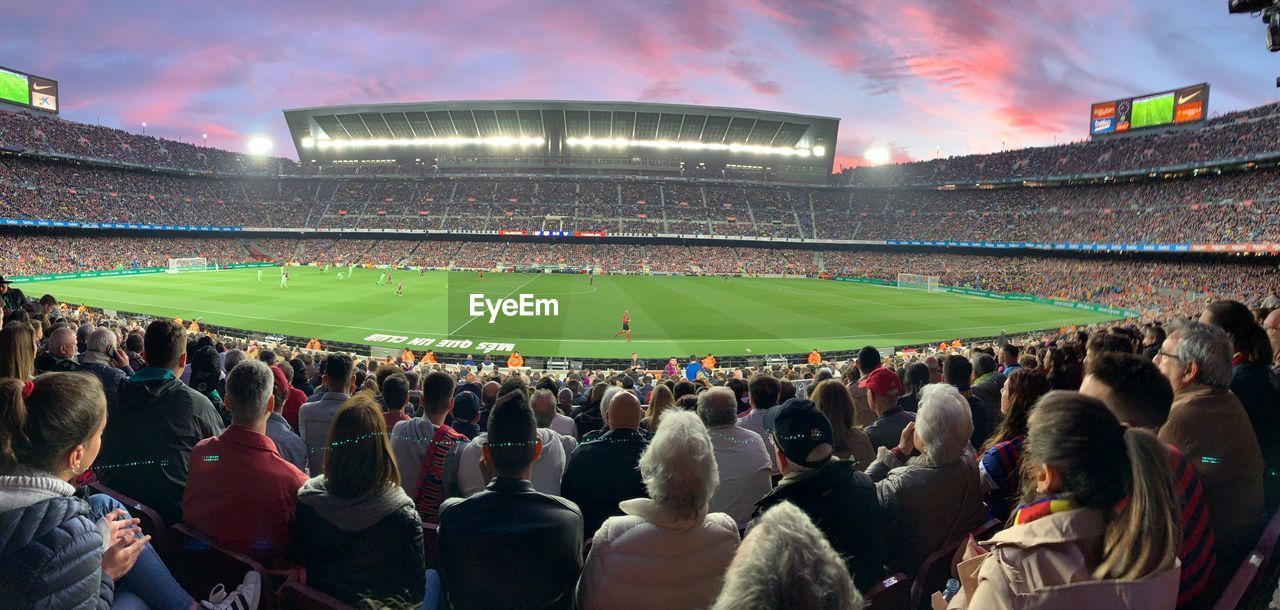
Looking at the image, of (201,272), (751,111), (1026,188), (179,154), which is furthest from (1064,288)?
(179,154)

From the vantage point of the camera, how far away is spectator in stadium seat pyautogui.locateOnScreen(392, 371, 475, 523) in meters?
5.10

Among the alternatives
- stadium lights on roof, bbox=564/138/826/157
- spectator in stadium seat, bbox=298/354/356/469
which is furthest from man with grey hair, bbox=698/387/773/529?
stadium lights on roof, bbox=564/138/826/157

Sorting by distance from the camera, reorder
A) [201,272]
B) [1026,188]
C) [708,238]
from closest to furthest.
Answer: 1. [201,272]
2. [1026,188]
3. [708,238]

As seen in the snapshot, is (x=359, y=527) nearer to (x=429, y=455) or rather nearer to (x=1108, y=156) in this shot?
(x=429, y=455)

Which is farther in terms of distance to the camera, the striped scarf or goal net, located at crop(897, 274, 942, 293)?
goal net, located at crop(897, 274, 942, 293)

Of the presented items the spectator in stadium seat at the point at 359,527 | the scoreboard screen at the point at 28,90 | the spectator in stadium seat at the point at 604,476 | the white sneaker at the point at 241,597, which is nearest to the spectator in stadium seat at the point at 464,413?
the spectator in stadium seat at the point at 604,476

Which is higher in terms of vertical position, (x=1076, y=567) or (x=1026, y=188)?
(x=1026, y=188)

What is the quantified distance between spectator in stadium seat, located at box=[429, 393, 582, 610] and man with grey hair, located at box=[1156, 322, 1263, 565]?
4.01 m

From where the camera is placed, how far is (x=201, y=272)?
63.0 m

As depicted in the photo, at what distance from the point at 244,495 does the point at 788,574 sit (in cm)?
367

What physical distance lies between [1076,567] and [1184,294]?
62582mm

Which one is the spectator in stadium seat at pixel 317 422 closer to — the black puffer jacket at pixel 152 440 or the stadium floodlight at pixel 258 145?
the black puffer jacket at pixel 152 440

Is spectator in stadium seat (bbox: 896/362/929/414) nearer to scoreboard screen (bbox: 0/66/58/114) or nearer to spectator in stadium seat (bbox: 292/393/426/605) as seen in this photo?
spectator in stadium seat (bbox: 292/393/426/605)

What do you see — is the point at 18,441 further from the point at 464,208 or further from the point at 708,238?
the point at 464,208
